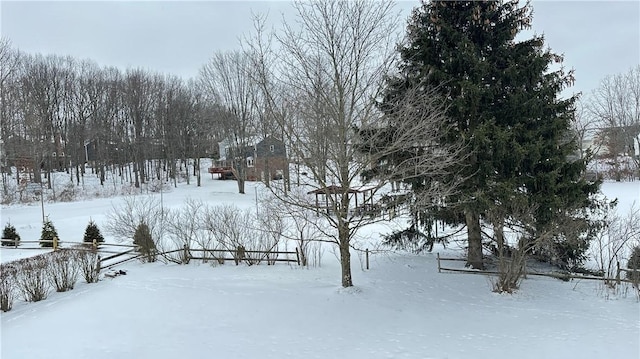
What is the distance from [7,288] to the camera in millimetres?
9617

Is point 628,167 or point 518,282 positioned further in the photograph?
point 628,167

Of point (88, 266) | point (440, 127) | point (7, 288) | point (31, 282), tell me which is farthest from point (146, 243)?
point (440, 127)

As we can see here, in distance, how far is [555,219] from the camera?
10.4m

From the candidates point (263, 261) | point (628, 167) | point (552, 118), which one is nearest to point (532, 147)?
point (552, 118)

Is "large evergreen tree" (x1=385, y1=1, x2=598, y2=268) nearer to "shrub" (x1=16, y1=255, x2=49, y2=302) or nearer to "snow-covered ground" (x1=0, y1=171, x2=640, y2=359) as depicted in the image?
"snow-covered ground" (x1=0, y1=171, x2=640, y2=359)

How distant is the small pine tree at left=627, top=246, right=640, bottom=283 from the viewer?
10.1m

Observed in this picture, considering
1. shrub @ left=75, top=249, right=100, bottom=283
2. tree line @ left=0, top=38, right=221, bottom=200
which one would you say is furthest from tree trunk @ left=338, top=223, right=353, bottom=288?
tree line @ left=0, top=38, right=221, bottom=200

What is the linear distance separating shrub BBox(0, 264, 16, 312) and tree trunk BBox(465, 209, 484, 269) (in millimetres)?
12098

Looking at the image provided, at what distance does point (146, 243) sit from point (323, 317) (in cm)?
868

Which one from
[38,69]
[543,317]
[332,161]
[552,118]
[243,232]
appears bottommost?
[543,317]

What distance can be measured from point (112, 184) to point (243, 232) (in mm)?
29348

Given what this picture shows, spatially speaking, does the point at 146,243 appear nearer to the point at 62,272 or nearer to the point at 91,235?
the point at 91,235

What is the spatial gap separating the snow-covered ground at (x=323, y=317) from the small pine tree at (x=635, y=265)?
0.56m

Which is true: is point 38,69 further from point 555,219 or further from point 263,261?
point 555,219
